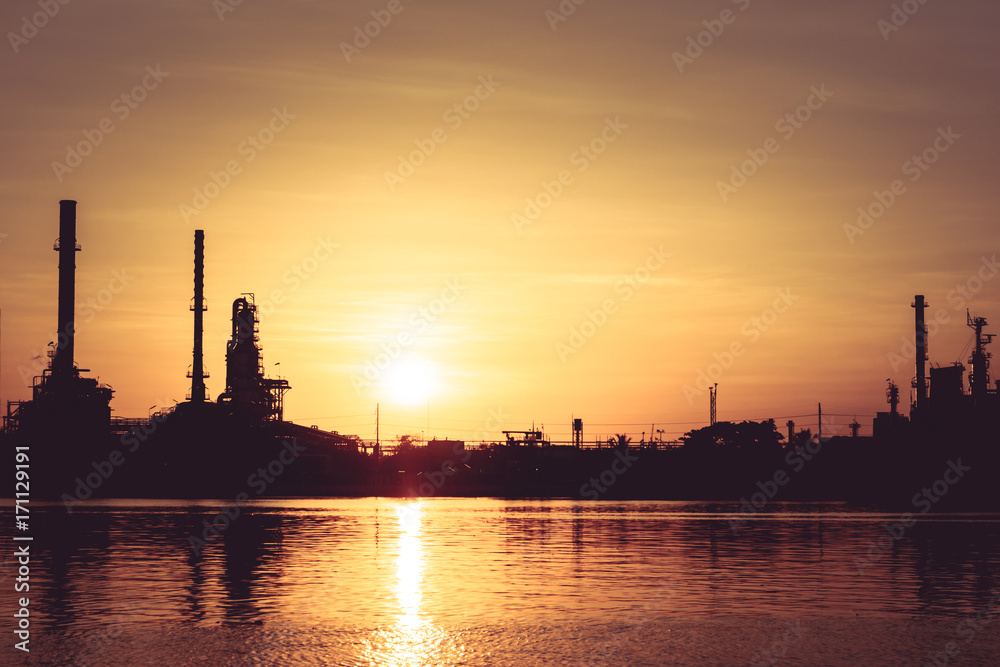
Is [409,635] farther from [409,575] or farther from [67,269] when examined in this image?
[67,269]

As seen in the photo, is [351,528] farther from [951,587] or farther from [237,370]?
[237,370]

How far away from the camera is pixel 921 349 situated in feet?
478

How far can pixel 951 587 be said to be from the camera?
3969cm

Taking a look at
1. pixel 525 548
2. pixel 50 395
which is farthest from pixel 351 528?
pixel 50 395

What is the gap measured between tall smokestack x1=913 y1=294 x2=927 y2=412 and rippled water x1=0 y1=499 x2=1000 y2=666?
80516mm

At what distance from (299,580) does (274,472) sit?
111 m

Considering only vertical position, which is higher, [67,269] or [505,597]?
[67,269]

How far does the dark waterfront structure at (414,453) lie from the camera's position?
131 metres
